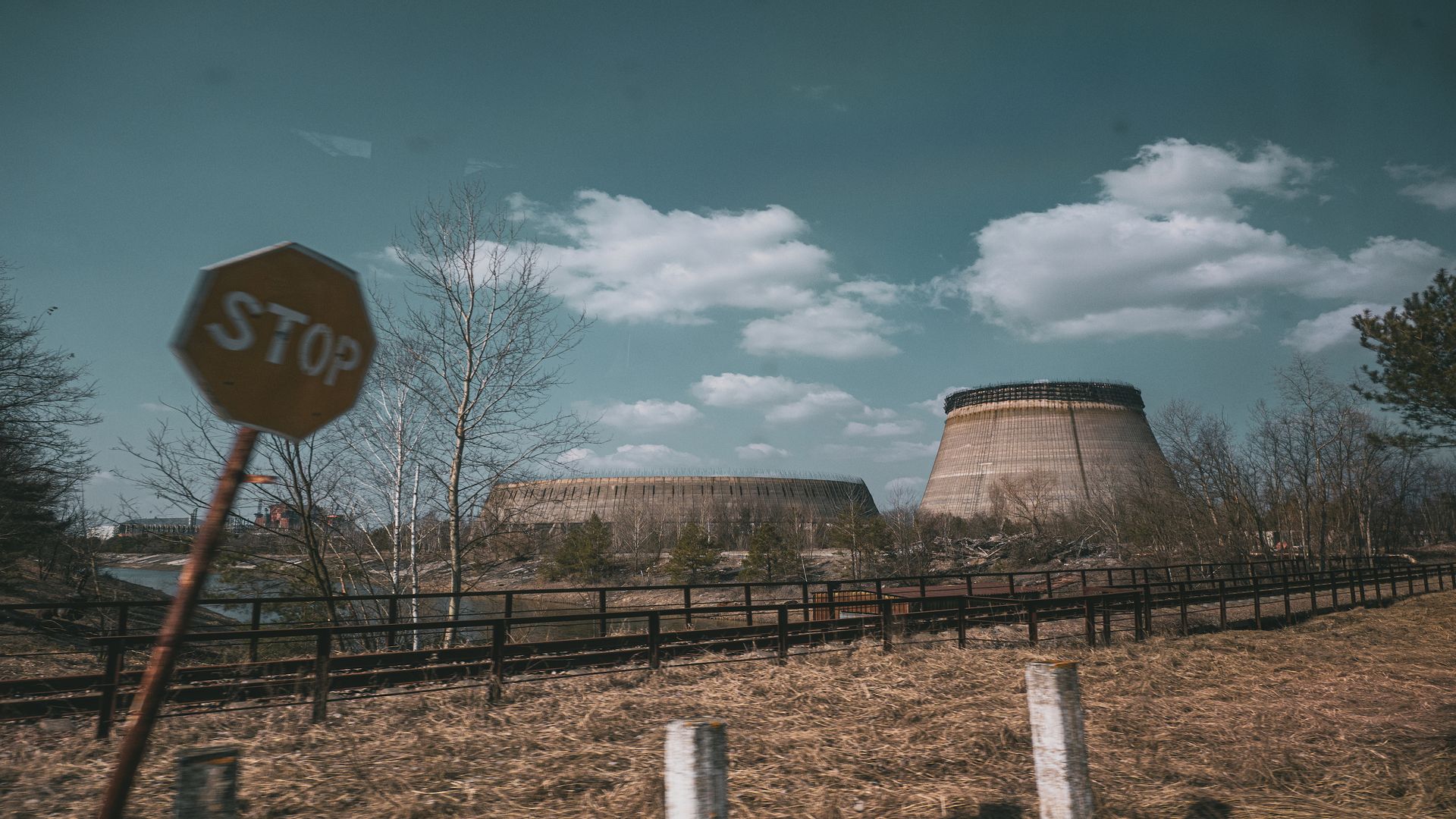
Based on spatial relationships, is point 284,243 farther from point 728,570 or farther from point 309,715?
point 728,570

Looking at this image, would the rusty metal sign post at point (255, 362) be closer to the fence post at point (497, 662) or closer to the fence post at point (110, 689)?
the fence post at point (110, 689)

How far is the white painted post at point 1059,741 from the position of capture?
132 inches

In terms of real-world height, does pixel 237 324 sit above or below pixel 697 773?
above

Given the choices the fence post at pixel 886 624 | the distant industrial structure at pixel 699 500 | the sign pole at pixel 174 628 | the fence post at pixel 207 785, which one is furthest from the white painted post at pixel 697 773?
the distant industrial structure at pixel 699 500

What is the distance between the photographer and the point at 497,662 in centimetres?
784

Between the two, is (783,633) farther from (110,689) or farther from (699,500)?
(699,500)

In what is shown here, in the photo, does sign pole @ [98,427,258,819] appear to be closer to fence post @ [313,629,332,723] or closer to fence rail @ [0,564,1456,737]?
fence rail @ [0,564,1456,737]

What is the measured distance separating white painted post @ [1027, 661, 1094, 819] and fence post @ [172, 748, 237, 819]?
9.38 feet

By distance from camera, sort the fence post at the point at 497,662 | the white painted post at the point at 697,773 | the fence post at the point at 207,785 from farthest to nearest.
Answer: the fence post at the point at 497,662 → the white painted post at the point at 697,773 → the fence post at the point at 207,785

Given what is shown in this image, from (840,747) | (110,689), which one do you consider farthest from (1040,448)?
(110,689)

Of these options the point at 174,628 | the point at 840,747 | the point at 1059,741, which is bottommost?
the point at 840,747

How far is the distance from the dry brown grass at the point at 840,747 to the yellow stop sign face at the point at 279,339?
3.20 metres

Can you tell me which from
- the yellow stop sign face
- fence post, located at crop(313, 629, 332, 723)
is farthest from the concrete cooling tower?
the yellow stop sign face

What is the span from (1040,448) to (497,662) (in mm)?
56022
